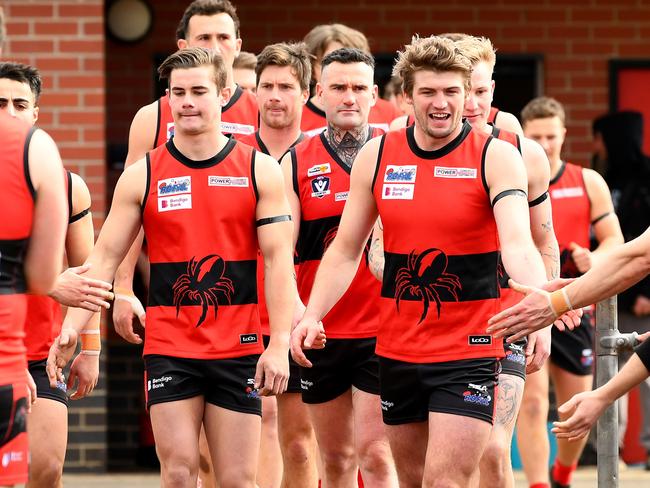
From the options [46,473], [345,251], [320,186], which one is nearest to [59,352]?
[46,473]

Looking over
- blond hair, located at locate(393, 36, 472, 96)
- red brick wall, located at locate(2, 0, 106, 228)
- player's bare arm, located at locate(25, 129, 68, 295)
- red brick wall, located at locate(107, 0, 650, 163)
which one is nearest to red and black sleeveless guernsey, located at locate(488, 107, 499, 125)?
blond hair, located at locate(393, 36, 472, 96)

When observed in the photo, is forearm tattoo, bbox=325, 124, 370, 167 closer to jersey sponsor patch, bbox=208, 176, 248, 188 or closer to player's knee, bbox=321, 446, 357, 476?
jersey sponsor patch, bbox=208, 176, 248, 188

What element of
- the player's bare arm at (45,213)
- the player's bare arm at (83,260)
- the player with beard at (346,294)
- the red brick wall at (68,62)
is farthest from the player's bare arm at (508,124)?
the red brick wall at (68,62)

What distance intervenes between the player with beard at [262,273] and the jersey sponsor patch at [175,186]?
1346 millimetres

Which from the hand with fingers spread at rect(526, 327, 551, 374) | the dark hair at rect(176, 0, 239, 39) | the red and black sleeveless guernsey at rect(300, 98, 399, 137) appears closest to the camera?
the hand with fingers spread at rect(526, 327, 551, 374)

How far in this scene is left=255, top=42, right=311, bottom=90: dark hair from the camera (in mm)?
8398

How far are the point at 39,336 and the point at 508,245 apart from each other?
90.9 inches

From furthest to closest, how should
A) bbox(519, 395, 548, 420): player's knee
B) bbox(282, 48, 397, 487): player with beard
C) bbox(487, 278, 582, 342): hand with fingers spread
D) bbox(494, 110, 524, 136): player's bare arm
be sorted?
bbox(519, 395, 548, 420): player's knee
bbox(494, 110, 524, 136): player's bare arm
bbox(282, 48, 397, 487): player with beard
bbox(487, 278, 582, 342): hand with fingers spread

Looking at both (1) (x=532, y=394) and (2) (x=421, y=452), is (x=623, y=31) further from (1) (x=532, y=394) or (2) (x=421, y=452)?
(2) (x=421, y=452)

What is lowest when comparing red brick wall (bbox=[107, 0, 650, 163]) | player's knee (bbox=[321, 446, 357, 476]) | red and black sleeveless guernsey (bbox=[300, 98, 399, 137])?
player's knee (bbox=[321, 446, 357, 476])

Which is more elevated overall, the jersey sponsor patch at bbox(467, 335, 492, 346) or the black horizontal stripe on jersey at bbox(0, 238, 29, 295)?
the black horizontal stripe on jersey at bbox(0, 238, 29, 295)

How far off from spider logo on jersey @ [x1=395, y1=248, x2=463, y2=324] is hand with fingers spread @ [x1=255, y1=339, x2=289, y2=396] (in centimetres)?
63

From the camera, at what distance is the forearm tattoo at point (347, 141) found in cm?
791

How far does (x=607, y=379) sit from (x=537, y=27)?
616 cm
